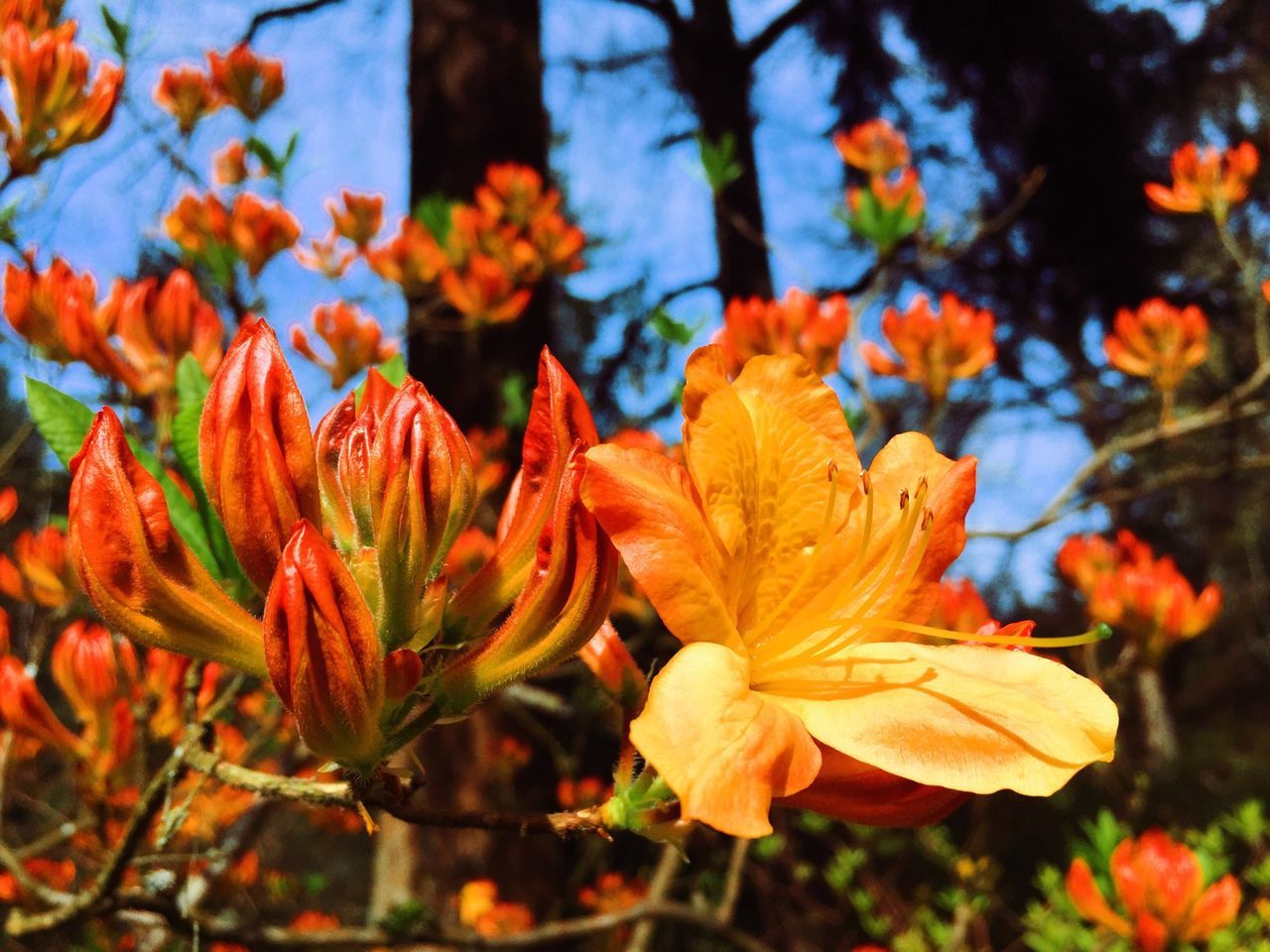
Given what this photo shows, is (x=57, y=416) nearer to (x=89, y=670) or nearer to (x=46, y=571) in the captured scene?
(x=89, y=670)

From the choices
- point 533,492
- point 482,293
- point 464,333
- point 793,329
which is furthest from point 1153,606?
point 464,333

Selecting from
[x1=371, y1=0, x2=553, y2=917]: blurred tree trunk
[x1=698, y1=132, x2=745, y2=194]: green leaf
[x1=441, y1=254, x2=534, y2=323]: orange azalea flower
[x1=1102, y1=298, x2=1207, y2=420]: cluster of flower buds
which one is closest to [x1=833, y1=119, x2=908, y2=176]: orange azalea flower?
[x1=698, y1=132, x2=745, y2=194]: green leaf

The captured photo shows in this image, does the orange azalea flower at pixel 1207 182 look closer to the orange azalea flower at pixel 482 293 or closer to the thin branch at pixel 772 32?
the orange azalea flower at pixel 482 293

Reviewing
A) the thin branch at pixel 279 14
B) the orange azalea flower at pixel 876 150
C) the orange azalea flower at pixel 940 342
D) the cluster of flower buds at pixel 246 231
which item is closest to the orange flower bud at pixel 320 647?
the cluster of flower buds at pixel 246 231

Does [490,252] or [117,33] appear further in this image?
[490,252]

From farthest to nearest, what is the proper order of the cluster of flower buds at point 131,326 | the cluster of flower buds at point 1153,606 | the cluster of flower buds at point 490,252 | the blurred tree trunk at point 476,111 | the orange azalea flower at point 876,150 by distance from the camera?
the blurred tree trunk at point 476,111 < the orange azalea flower at point 876,150 < the cluster of flower buds at point 490,252 < the cluster of flower buds at point 1153,606 < the cluster of flower buds at point 131,326

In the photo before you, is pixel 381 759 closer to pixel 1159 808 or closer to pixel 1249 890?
pixel 1249 890
